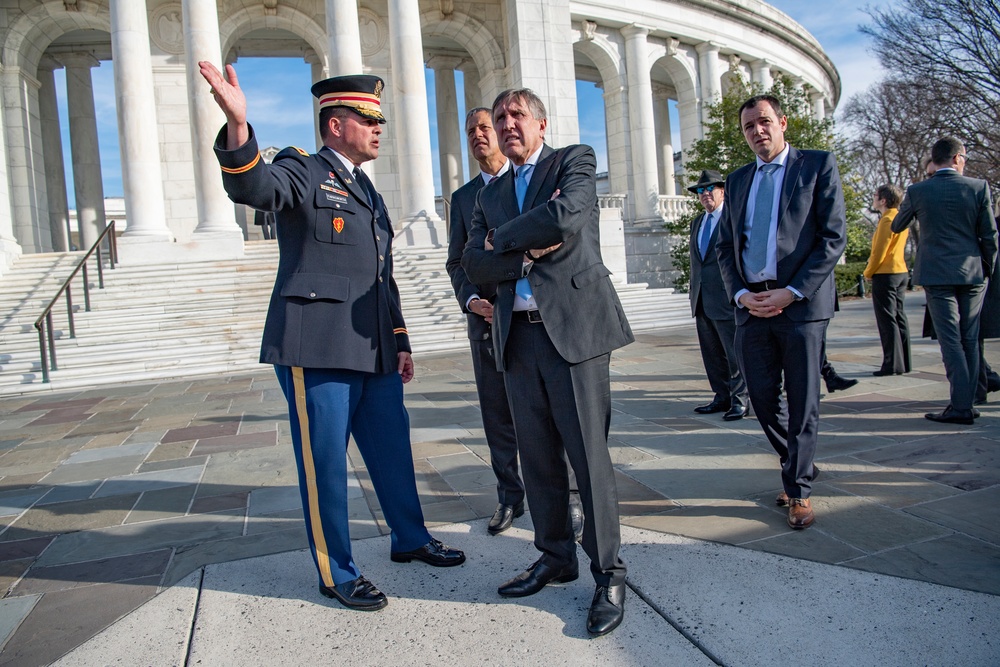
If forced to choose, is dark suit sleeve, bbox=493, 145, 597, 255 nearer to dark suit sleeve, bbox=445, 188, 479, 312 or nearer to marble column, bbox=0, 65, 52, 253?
dark suit sleeve, bbox=445, 188, 479, 312

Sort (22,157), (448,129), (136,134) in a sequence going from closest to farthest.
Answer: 1. (136,134)
2. (22,157)
3. (448,129)

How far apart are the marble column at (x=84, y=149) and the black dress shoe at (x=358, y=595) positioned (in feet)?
81.5

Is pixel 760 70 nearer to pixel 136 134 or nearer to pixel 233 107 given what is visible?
pixel 136 134

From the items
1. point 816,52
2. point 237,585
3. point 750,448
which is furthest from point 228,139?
point 816,52

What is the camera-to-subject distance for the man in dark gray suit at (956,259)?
17.6 ft

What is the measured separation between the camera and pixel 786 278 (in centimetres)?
366

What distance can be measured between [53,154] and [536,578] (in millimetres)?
26801

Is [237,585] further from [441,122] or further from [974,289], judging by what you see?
[441,122]

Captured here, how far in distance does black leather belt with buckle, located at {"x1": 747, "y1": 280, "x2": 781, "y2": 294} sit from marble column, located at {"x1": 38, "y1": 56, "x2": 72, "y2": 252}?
25.1 metres

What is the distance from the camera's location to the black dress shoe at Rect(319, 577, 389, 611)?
113 inches

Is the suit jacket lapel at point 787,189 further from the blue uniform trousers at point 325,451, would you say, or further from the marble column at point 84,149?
the marble column at point 84,149

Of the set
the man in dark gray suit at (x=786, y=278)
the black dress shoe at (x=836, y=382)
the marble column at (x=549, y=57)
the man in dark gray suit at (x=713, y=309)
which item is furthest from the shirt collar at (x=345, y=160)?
the marble column at (x=549, y=57)

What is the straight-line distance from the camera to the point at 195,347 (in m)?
11.7

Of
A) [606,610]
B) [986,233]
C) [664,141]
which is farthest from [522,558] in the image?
[664,141]
